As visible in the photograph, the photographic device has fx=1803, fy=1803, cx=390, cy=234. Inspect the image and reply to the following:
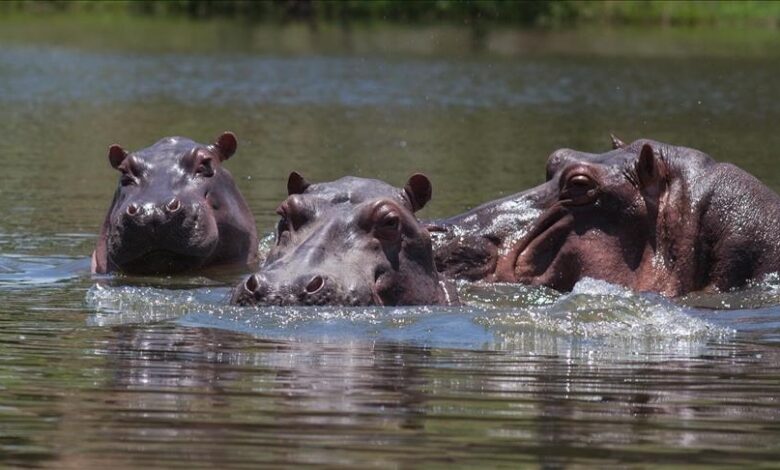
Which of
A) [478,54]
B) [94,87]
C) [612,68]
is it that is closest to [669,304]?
[94,87]

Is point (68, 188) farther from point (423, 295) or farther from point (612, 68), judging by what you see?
point (612, 68)

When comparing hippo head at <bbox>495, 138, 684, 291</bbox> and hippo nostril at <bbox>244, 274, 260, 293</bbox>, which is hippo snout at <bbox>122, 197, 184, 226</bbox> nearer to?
hippo head at <bbox>495, 138, 684, 291</bbox>

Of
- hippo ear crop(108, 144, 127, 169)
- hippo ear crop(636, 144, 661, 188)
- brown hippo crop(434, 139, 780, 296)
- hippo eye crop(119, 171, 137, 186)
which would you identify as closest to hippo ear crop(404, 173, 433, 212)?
brown hippo crop(434, 139, 780, 296)

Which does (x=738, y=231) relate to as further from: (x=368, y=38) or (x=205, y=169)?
(x=368, y=38)

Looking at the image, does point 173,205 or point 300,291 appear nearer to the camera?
point 300,291

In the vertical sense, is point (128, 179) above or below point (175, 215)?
above

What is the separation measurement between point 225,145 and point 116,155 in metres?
0.83

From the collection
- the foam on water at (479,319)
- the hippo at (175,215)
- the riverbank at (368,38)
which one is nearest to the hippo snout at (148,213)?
the hippo at (175,215)

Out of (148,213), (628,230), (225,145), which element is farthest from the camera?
(225,145)

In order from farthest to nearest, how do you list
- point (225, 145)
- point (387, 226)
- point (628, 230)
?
point (225, 145) → point (628, 230) → point (387, 226)

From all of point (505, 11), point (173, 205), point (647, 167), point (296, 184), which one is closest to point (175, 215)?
point (173, 205)

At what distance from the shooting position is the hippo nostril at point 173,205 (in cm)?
1105

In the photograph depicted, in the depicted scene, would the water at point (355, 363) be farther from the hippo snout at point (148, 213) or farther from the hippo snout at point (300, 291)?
the hippo snout at point (148, 213)

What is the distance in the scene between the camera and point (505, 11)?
55125 mm
